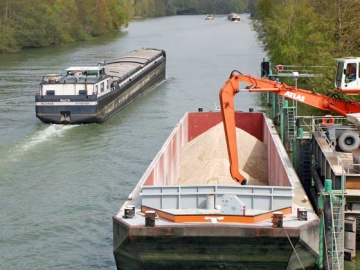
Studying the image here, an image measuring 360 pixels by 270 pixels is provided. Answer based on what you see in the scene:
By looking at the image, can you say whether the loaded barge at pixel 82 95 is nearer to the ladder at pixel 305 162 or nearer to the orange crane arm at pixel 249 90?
the ladder at pixel 305 162

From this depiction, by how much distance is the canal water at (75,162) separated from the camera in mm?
18500

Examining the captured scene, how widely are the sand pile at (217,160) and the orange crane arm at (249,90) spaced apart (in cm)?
66

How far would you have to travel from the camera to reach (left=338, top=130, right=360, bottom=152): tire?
1942 centimetres

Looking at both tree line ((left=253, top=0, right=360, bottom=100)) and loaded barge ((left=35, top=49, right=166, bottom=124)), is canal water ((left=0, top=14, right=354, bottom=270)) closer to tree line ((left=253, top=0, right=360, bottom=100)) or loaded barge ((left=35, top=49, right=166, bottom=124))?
loaded barge ((left=35, top=49, right=166, bottom=124))

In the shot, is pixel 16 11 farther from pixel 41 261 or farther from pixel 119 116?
pixel 41 261

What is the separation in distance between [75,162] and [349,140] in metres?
11.0

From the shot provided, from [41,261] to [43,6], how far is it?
74184 millimetres

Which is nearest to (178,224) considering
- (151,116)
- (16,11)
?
(151,116)

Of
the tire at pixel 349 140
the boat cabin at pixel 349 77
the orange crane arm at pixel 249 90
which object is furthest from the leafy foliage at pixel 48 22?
the tire at pixel 349 140

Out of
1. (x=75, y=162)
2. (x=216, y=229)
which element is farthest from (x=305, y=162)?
(x=216, y=229)

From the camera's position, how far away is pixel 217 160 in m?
20.7

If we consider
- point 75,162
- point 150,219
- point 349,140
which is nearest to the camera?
point 150,219

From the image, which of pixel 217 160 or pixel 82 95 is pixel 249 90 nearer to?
pixel 217 160

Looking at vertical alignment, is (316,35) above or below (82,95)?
above
